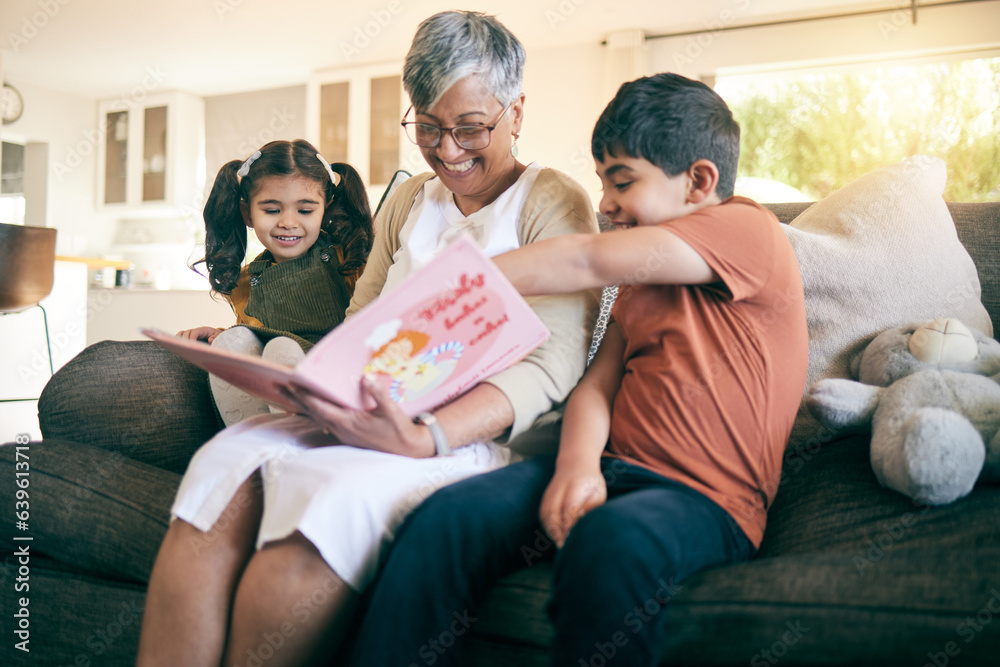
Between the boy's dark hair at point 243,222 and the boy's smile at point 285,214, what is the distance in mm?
23

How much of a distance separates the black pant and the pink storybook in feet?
0.48

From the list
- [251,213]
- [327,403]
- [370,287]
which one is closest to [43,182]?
[251,213]

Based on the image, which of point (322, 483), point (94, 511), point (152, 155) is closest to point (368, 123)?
point (152, 155)

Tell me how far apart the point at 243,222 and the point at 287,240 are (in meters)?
0.19

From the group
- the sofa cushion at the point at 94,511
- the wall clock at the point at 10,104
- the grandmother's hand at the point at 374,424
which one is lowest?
the sofa cushion at the point at 94,511

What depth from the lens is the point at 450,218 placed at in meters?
1.27

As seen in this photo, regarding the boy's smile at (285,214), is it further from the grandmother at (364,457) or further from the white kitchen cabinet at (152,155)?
the white kitchen cabinet at (152,155)

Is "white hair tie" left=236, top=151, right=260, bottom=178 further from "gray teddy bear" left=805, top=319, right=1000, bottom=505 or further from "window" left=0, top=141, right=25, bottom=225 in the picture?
"window" left=0, top=141, right=25, bottom=225

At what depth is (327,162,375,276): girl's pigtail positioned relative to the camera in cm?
171

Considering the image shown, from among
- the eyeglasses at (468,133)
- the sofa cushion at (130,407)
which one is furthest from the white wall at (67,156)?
the eyeglasses at (468,133)

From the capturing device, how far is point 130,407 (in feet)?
4.28

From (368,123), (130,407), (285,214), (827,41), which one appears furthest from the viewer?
(368,123)

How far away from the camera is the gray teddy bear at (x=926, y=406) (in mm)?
874

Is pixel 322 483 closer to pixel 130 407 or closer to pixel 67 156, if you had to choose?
pixel 130 407
